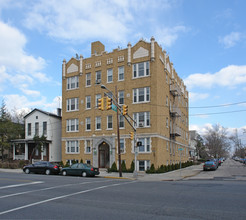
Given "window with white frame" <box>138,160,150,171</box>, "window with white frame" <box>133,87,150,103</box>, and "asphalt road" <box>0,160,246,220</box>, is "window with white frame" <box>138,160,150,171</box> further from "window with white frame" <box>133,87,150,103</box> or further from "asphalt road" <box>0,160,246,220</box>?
"asphalt road" <box>0,160,246,220</box>

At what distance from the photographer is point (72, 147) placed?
3666 centimetres

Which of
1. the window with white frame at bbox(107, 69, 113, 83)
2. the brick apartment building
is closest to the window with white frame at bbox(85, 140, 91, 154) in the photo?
the brick apartment building

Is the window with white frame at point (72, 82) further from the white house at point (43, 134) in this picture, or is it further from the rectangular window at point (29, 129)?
the rectangular window at point (29, 129)

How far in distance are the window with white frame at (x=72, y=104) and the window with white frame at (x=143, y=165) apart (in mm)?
12160

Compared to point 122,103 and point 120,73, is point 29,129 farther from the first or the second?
point 120,73

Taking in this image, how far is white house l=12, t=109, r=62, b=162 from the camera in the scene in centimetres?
3947

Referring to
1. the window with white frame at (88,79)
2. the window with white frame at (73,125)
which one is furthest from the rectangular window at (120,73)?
the window with white frame at (73,125)

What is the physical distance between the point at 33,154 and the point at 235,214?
36.4 meters

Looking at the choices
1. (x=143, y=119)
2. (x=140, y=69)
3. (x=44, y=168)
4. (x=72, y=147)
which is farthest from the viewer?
(x=72, y=147)

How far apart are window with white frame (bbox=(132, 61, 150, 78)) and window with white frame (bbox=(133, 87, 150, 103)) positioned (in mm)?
1806

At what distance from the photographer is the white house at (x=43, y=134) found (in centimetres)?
3947

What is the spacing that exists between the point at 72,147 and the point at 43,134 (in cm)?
555

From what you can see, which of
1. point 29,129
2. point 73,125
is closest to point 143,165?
point 73,125

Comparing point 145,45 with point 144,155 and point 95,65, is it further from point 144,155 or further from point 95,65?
point 144,155
